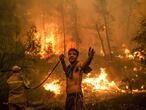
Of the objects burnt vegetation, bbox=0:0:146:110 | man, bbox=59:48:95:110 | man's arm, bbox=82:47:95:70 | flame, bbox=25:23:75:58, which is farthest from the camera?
flame, bbox=25:23:75:58

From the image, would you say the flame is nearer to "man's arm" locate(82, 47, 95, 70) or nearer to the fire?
the fire

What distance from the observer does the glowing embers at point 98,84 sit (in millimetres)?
24906

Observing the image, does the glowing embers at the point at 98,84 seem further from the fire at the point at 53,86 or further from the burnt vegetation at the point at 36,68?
the burnt vegetation at the point at 36,68

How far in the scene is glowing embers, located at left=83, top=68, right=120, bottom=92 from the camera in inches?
981

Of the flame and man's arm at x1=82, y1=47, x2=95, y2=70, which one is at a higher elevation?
the flame

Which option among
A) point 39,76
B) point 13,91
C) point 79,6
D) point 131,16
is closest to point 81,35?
point 79,6

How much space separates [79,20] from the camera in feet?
154

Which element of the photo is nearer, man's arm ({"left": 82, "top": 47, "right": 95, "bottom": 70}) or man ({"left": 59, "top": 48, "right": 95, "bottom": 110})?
man's arm ({"left": 82, "top": 47, "right": 95, "bottom": 70})

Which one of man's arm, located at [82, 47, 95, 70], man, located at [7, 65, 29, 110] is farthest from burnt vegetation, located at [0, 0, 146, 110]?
man's arm, located at [82, 47, 95, 70]

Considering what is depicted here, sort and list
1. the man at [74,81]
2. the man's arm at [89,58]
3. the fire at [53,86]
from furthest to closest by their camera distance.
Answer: the fire at [53,86], the man at [74,81], the man's arm at [89,58]

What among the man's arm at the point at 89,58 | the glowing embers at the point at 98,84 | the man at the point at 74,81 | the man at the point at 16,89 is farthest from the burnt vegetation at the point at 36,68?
the man's arm at the point at 89,58

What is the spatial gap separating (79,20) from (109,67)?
15.2m

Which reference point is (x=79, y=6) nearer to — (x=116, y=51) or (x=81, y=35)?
(x=81, y=35)

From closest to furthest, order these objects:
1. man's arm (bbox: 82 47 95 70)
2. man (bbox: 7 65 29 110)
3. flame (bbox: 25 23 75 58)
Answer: man's arm (bbox: 82 47 95 70) < man (bbox: 7 65 29 110) < flame (bbox: 25 23 75 58)
